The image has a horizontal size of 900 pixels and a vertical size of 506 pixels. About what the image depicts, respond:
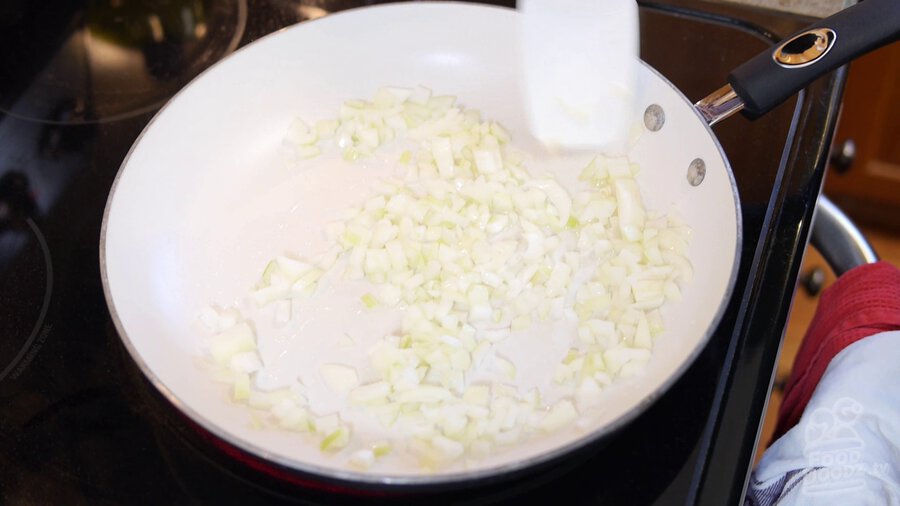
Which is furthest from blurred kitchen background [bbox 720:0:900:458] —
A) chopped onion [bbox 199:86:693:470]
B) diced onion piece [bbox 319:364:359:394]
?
diced onion piece [bbox 319:364:359:394]

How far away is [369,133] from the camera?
100 cm

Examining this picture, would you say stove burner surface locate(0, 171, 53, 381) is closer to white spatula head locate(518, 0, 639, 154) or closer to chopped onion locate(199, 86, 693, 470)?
chopped onion locate(199, 86, 693, 470)

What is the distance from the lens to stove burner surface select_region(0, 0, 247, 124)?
104 centimetres

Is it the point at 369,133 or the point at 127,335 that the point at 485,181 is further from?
the point at 127,335

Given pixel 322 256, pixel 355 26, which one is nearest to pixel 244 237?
pixel 322 256

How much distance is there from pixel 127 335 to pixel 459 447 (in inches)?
12.2

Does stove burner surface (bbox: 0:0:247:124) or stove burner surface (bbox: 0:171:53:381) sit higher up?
stove burner surface (bbox: 0:0:247:124)

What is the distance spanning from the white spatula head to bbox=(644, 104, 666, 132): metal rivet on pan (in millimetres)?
18

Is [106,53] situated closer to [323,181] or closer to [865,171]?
[323,181]

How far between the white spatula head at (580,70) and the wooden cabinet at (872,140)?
2.08 ft

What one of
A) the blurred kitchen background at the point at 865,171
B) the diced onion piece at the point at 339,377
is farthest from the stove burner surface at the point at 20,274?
the blurred kitchen background at the point at 865,171

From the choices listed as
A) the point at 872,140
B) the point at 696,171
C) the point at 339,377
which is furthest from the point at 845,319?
the point at 872,140

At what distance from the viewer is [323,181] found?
38.4 inches

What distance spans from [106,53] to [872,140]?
137 cm
